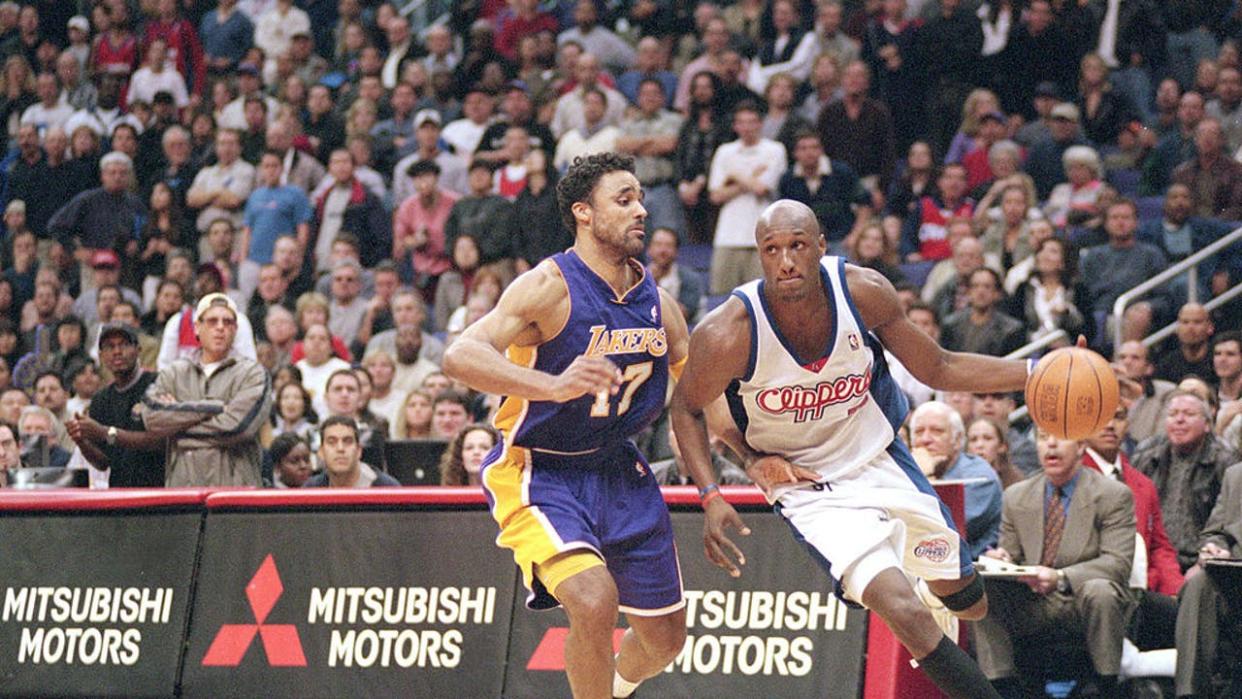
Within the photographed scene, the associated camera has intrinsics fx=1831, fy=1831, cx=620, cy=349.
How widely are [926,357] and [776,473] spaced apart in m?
0.70

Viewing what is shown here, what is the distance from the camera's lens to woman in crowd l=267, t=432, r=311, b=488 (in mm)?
10359

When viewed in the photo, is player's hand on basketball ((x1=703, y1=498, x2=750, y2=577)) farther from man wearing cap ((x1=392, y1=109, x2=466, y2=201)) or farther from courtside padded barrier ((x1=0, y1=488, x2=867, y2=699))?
man wearing cap ((x1=392, y1=109, x2=466, y2=201))

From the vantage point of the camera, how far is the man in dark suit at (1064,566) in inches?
327

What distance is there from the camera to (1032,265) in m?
12.5

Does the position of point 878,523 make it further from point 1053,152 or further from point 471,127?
point 471,127

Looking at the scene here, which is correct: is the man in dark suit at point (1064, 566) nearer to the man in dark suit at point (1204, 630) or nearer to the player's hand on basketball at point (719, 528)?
the man in dark suit at point (1204, 630)

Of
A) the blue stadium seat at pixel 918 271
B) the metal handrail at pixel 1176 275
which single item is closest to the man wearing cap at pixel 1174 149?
the metal handrail at pixel 1176 275

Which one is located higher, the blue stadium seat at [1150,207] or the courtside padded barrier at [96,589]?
the blue stadium seat at [1150,207]

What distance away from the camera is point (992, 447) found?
31.9 ft

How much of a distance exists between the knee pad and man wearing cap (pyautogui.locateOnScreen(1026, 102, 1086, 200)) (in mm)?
7689

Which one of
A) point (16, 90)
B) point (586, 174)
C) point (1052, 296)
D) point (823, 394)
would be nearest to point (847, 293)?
point (823, 394)

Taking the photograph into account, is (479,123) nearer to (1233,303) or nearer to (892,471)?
(1233,303)

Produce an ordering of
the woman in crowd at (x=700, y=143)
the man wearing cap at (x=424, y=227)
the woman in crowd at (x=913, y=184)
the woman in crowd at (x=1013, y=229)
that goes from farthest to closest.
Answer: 1. the man wearing cap at (x=424, y=227)
2. the woman in crowd at (x=700, y=143)
3. the woman in crowd at (x=913, y=184)
4. the woman in crowd at (x=1013, y=229)

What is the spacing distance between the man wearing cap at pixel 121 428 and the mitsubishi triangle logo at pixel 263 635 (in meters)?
1.46
